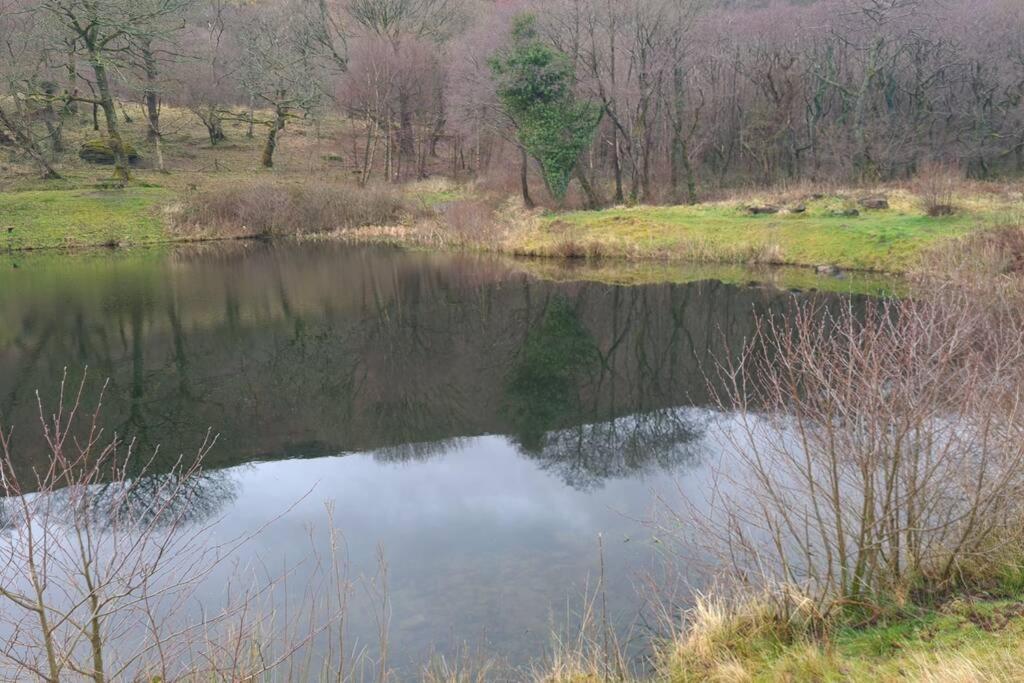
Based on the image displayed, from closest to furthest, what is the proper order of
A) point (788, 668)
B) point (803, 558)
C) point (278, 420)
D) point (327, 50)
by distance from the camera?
point (788, 668) → point (803, 558) → point (278, 420) → point (327, 50)

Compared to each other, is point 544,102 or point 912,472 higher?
point 544,102

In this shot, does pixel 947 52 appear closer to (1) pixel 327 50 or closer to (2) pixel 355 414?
(2) pixel 355 414

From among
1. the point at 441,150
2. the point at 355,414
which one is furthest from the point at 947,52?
→ the point at 355,414

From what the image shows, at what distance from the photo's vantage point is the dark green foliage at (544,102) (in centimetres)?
2969

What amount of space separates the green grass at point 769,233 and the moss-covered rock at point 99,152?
23.3 m

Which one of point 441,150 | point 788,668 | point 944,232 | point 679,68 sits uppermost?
point 679,68

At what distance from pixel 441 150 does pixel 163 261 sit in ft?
63.3

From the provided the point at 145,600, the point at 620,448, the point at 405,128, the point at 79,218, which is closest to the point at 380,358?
the point at 620,448

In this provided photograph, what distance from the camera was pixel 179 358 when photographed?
15516 millimetres

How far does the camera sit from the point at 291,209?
35000mm

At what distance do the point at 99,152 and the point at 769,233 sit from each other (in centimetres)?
3272

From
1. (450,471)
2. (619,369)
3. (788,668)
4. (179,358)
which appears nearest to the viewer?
(788,668)

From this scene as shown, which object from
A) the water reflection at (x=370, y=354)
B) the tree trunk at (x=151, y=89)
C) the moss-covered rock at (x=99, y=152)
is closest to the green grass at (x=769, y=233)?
the water reflection at (x=370, y=354)

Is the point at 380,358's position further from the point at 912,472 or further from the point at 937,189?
the point at 937,189
